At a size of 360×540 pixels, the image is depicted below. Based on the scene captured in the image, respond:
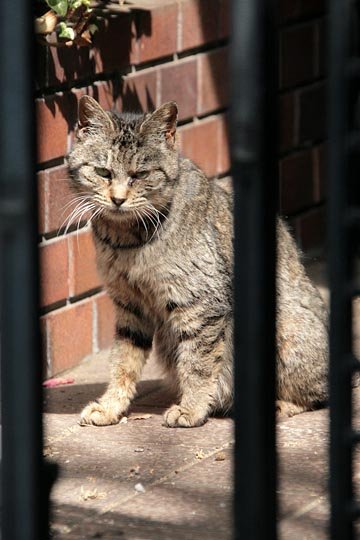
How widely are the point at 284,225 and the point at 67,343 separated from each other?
1.08 m

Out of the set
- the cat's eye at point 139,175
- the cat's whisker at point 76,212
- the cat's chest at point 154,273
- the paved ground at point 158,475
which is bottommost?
the paved ground at point 158,475

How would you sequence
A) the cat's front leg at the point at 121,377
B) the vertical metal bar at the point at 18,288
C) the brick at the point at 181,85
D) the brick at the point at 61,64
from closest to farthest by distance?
the vertical metal bar at the point at 18,288, the cat's front leg at the point at 121,377, the brick at the point at 61,64, the brick at the point at 181,85

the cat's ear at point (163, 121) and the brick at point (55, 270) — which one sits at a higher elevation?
the cat's ear at point (163, 121)

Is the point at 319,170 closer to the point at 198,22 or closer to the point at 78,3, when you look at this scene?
the point at 198,22

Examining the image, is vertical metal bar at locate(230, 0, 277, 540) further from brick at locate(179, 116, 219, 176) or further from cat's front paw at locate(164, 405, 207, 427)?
brick at locate(179, 116, 219, 176)

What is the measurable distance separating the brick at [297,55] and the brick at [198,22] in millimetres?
585

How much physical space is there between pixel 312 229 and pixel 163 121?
8.18 ft

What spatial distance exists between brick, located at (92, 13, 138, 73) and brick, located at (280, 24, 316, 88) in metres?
1.32

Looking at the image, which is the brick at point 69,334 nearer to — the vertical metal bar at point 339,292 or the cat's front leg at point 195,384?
the cat's front leg at point 195,384

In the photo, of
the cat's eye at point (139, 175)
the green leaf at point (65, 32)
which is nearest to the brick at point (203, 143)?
the green leaf at point (65, 32)

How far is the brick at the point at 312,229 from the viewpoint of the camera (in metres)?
6.35

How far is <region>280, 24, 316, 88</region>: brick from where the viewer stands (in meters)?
6.12

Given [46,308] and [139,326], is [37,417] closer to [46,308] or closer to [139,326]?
[139,326]

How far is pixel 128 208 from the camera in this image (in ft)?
13.1
